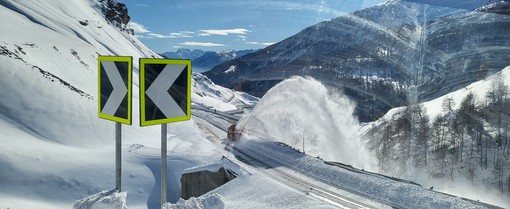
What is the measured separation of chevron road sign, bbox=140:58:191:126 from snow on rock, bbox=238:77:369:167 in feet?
122

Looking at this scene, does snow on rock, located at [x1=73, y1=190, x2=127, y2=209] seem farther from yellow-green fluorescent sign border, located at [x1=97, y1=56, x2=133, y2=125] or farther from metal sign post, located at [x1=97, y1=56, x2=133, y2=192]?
yellow-green fluorescent sign border, located at [x1=97, y1=56, x2=133, y2=125]

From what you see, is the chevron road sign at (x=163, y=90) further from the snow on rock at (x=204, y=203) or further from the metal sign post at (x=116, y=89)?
the snow on rock at (x=204, y=203)

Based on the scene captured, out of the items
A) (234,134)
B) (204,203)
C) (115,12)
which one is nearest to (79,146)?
(234,134)

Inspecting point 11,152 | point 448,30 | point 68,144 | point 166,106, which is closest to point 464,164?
point 68,144

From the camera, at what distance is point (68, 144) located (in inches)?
936

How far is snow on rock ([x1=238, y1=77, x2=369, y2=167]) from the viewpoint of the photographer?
42094mm

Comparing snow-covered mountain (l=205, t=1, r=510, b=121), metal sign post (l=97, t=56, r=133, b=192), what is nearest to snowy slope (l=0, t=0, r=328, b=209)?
metal sign post (l=97, t=56, r=133, b=192)

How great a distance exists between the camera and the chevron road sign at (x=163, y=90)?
3.39 meters

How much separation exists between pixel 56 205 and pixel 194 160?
430 inches

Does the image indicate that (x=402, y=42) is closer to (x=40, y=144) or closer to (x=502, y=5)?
(x=502, y=5)

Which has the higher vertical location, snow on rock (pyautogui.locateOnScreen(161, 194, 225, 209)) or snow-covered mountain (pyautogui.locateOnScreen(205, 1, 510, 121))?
snow-covered mountain (pyautogui.locateOnScreen(205, 1, 510, 121))

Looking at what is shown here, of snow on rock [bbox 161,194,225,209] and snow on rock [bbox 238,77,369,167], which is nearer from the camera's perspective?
snow on rock [bbox 161,194,225,209]

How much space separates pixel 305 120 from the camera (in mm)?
42375

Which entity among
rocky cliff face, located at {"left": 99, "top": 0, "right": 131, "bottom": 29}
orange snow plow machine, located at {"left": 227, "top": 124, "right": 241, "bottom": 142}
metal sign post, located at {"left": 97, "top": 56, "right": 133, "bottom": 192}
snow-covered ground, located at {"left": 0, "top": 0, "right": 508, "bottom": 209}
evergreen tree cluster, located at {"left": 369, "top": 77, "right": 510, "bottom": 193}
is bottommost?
evergreen tree cluster, located at {"left": 369, "top": 77, "right": 510, "bottom": 193}
